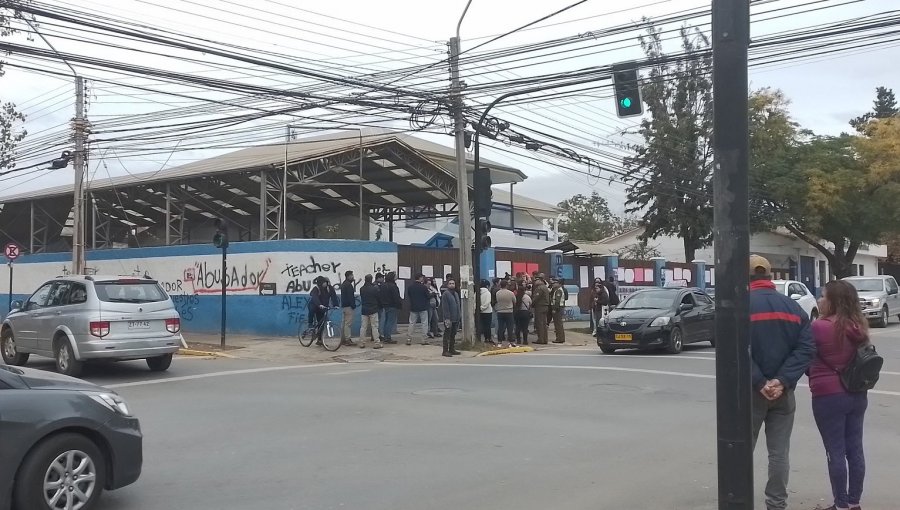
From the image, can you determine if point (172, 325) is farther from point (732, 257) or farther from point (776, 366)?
point (732, 257)

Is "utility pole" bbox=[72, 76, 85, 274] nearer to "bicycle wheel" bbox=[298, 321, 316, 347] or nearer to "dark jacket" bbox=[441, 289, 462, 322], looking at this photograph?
"bicycle wheel" bbox=[298, 321, 316, 347]

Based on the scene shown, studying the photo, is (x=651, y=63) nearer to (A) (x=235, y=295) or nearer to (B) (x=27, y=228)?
(A) (x=235, y=295)

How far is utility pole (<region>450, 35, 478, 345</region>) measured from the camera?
19000 mm

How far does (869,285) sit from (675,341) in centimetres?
1524

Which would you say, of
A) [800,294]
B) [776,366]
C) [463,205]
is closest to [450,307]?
[463,205]

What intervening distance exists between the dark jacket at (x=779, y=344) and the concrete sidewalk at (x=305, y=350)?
1241 cm

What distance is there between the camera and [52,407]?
17.8ft

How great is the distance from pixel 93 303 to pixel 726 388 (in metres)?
11.3

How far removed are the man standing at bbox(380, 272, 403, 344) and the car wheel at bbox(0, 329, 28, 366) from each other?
7.97m

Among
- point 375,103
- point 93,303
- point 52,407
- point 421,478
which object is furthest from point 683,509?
point 375,103

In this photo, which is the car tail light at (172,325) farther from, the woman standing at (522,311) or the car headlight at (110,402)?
the woman standing at (522,311)

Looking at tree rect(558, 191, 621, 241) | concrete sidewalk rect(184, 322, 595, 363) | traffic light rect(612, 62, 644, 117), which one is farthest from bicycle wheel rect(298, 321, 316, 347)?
tree rect(558, 191, 621, 241)

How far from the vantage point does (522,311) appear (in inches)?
805

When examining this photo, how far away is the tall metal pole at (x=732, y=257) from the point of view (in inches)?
177
